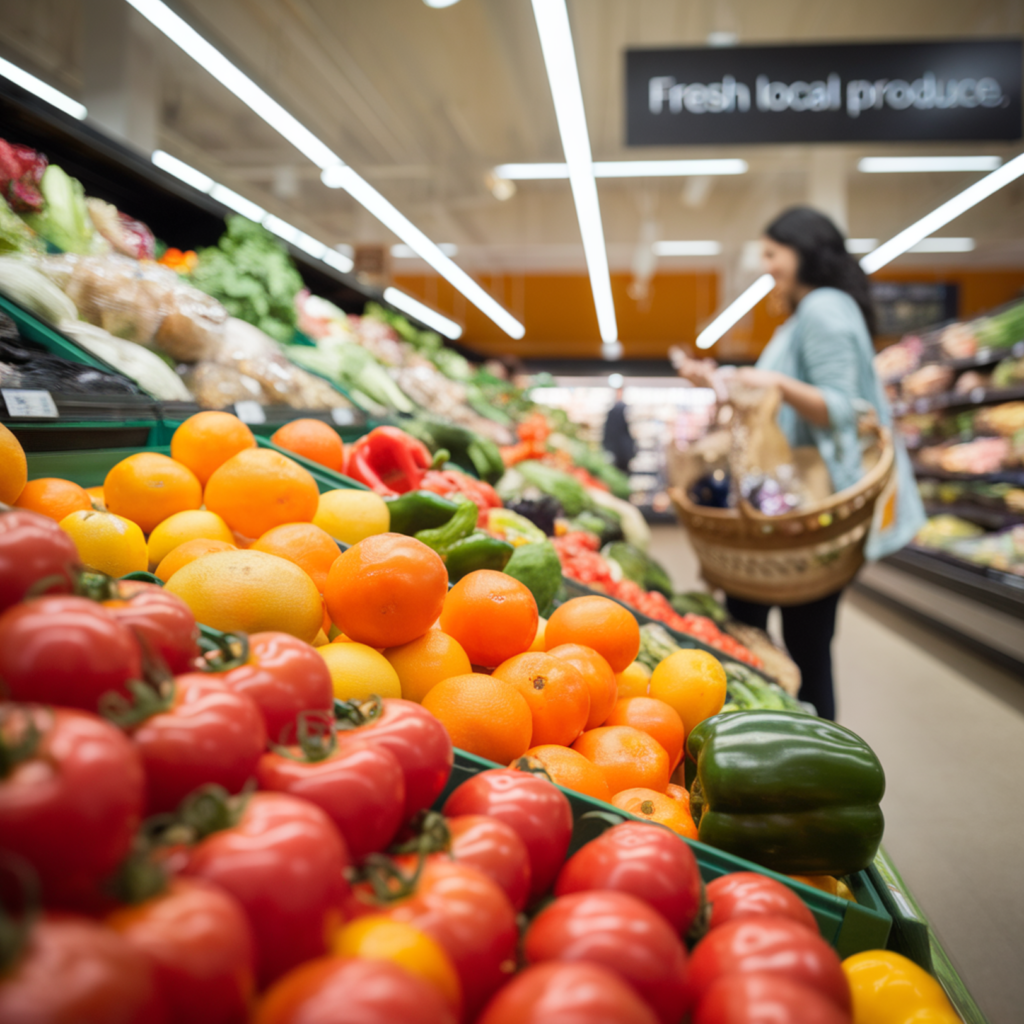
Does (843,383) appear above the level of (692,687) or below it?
above

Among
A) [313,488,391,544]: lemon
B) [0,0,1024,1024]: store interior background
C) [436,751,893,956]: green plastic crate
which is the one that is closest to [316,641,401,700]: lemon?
[436,751,893,956]: green plastic crate

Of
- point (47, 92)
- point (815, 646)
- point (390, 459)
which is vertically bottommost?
point (815, 646)

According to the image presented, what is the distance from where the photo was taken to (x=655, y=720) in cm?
128

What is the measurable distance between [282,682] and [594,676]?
65cm

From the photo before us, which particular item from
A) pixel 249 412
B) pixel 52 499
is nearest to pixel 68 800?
pixel 52 499

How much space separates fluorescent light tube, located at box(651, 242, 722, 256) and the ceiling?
9.1 inches

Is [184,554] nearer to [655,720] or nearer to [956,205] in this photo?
[655,720]

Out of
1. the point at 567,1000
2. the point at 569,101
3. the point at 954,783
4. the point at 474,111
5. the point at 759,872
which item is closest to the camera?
the point at 567,1000

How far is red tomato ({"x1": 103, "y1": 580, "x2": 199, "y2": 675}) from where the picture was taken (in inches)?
26.2

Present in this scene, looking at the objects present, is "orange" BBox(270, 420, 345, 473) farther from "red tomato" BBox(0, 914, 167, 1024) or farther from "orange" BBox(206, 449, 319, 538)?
"red tomato" BBox(0, 914, 167, 1024)

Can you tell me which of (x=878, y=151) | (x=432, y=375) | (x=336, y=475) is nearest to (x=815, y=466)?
(x=336, y=475)

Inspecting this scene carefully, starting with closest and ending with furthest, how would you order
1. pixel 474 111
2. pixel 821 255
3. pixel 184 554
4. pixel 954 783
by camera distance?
pixel 184 554 < pixel 821 255 < pixel 954 783 < pixel 474 111

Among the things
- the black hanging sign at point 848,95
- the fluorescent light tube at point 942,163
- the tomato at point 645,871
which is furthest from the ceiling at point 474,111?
the tomato at point 645,871

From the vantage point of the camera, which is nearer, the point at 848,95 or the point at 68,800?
the point at 68,800
